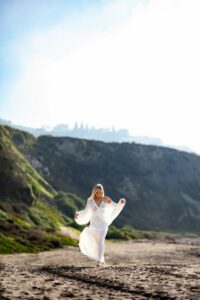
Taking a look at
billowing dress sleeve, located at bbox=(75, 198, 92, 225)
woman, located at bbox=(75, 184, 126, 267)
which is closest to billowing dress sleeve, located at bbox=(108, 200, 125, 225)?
woman, located at bbox=(75, 184, 126, 267)

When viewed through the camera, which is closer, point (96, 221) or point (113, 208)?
point (96, 221)

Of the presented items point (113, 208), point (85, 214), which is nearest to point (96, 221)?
point (85, 214)

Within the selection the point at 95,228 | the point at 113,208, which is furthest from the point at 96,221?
the point at 113,208

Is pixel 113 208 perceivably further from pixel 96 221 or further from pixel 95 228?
pixel 95 228

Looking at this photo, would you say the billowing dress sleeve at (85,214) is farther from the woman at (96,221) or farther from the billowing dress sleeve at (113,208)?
the billowing dress sleeve at (113,208)

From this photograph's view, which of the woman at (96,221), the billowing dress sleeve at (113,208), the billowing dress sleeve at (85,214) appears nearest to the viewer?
the woman at (96,221)

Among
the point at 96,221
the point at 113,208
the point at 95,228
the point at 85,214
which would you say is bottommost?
the point at 95,228

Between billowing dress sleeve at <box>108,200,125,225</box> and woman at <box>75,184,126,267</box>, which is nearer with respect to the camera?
woman at <box>75,184,126,267</box>

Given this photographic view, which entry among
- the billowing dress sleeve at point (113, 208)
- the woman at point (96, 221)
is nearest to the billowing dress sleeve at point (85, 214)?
the woman at point (96, 221)

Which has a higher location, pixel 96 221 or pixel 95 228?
pixel 96 221

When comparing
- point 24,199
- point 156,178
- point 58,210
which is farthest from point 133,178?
point 24,199

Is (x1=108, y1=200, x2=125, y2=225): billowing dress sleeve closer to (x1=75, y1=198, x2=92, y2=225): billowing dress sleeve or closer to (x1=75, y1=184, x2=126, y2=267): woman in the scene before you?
(x1=75, y1=184, x2=126, y2=267): woman

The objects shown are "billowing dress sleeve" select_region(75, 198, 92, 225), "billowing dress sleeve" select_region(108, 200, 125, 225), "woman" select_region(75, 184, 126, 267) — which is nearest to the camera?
"woman" select_region(75, 184, 126, 267)

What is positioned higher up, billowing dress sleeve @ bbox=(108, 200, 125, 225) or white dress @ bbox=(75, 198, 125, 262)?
billowing dress sleeve @ bbox=(108, 200, 125, 225)
